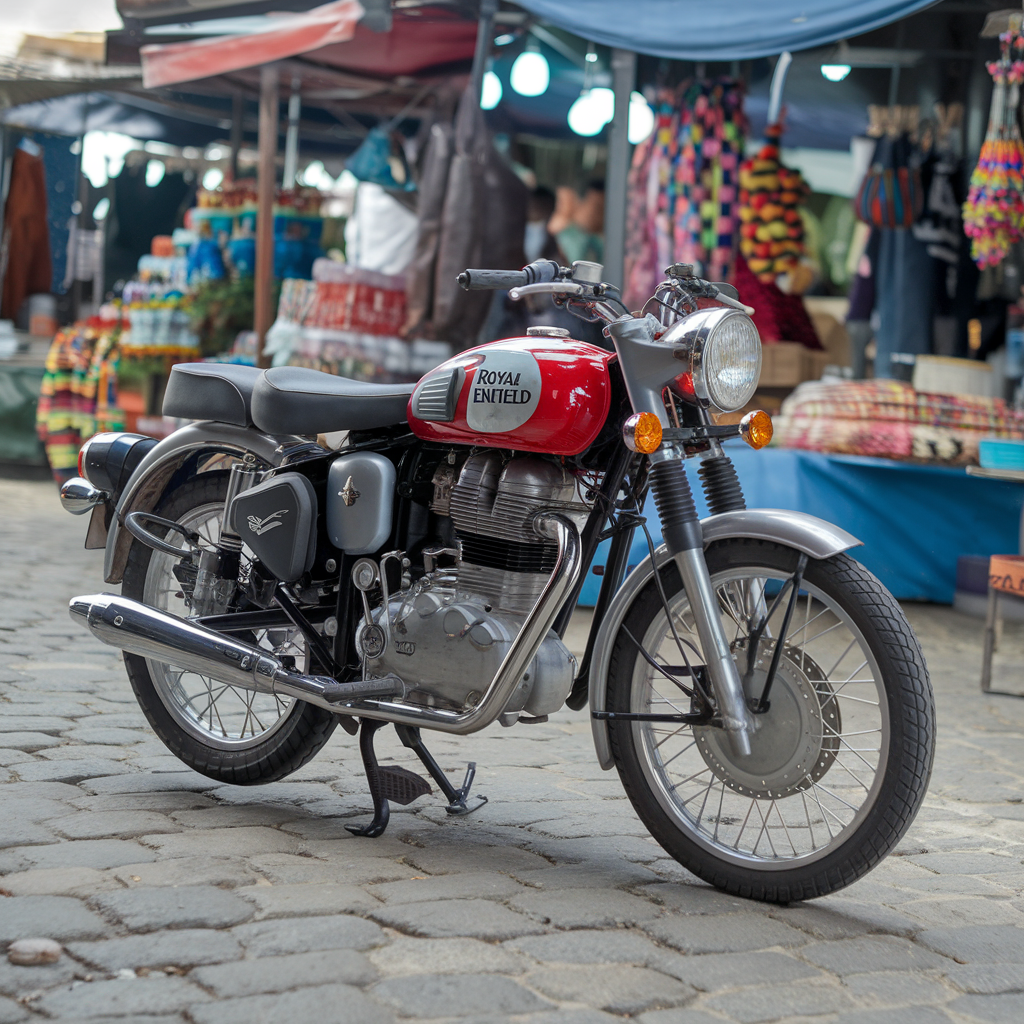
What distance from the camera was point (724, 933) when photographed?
2.49 meters

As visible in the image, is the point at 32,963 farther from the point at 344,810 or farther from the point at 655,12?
the point at 655,12

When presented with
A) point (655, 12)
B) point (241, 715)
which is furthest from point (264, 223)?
point (241, 715)

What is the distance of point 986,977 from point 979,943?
173mm

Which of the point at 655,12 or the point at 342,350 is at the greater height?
the point at 655,12

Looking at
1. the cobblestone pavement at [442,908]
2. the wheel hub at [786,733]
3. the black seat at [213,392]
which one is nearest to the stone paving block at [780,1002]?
the cobblestone pavement at [442,908]

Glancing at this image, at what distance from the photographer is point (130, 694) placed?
4289 millimetres

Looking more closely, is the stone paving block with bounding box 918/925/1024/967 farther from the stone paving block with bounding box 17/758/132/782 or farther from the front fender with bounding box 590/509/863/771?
the stone paving block with bounding box 17/758/132/782

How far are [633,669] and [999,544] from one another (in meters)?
4.45

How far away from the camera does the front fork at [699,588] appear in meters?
2.65

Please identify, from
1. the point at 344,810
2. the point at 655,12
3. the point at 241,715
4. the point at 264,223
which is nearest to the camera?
the point at 344,810

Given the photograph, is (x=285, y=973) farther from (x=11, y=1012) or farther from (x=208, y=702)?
(x=208, y=702)

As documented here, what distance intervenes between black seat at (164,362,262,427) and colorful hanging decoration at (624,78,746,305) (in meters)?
4.57

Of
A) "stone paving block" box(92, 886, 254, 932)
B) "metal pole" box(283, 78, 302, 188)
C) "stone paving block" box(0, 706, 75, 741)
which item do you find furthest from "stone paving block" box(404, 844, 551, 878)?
"metal pole" box(283, 78, 302, 188)

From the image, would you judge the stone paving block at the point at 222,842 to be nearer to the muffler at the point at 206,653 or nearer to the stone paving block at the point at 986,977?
the muffler at the point at 206,653
